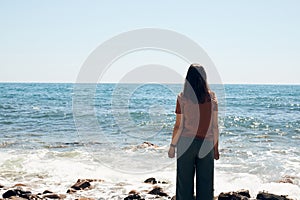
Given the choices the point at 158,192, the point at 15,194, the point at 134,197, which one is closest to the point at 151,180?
the point at 158,192

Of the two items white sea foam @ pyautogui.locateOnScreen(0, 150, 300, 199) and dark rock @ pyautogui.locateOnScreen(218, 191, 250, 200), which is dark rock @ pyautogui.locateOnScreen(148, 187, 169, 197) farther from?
dark rock @ pyautogui.locateOnScreen(218, 191, 250, 200)

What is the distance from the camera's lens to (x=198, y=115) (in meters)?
4.07

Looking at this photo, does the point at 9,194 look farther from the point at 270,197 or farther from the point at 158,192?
the point at 270,197

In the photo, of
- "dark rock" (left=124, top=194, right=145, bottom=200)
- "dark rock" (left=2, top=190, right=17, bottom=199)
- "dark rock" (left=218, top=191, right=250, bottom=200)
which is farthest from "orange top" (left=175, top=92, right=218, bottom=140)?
"dark rock" (left=2, top=190, right=17, bottom=199)

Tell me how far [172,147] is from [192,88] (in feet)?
2.44

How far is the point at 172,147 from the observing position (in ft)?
14.2

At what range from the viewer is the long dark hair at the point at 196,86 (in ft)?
13.3

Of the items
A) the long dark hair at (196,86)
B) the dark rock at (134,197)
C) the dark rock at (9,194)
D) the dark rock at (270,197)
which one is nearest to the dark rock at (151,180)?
the dark rock at (134,197)

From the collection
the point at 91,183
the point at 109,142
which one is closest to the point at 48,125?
the point at 109,142

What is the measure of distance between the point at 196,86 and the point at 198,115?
1.03ft

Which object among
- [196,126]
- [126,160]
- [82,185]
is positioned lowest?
[126,160]

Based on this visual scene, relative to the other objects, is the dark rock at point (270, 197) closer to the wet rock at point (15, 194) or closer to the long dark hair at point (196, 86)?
the long dark hair at point (196, 86)

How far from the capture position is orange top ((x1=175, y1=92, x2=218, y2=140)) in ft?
13.3

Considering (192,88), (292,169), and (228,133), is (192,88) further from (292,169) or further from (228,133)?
(228,133)
